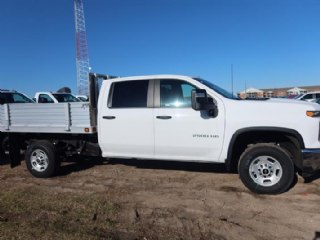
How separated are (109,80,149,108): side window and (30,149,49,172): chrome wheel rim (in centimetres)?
196

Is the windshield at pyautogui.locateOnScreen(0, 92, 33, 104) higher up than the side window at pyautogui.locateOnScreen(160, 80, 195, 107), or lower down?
higher up

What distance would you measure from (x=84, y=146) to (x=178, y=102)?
230 cm

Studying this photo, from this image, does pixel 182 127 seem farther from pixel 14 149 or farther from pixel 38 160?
pixel 14 149

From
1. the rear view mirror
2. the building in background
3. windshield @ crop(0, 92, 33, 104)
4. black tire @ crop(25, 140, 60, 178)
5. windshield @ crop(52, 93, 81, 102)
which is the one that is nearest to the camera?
the rear view mirror

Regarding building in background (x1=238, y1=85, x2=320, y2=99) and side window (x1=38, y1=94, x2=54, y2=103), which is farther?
side window (x1=38, y1=94, x2=54, y2=103)

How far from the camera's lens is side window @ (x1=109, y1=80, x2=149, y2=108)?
648 cm

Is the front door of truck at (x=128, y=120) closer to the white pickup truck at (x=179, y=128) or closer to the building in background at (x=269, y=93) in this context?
the white pickup truck at (x=179, y=128)

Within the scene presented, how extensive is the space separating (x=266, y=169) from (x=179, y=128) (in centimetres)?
157

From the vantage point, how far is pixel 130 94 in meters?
6.59

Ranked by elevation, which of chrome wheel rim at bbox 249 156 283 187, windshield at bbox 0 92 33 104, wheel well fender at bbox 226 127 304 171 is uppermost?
windshield at bbox 0 92 33 104

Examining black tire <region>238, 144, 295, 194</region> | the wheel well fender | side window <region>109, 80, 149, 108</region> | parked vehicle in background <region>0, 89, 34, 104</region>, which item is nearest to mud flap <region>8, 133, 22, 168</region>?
side window <region>109, 80, 149, 108</region>

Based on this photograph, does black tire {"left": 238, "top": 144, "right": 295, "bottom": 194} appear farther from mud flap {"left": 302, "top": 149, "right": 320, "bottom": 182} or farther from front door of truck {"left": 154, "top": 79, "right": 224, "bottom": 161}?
front door of truck {"left": 154, "top": 79, "right": 224, "bottom": 161}

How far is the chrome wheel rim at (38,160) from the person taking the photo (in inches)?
291

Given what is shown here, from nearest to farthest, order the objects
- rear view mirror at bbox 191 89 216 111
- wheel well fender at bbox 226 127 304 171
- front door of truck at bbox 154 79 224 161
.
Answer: wheel well fender at bbox 226 127 304 171 < rear view mirror at bbox 191 89 216 111 < front door of truck at bbox 154 79 224 161
